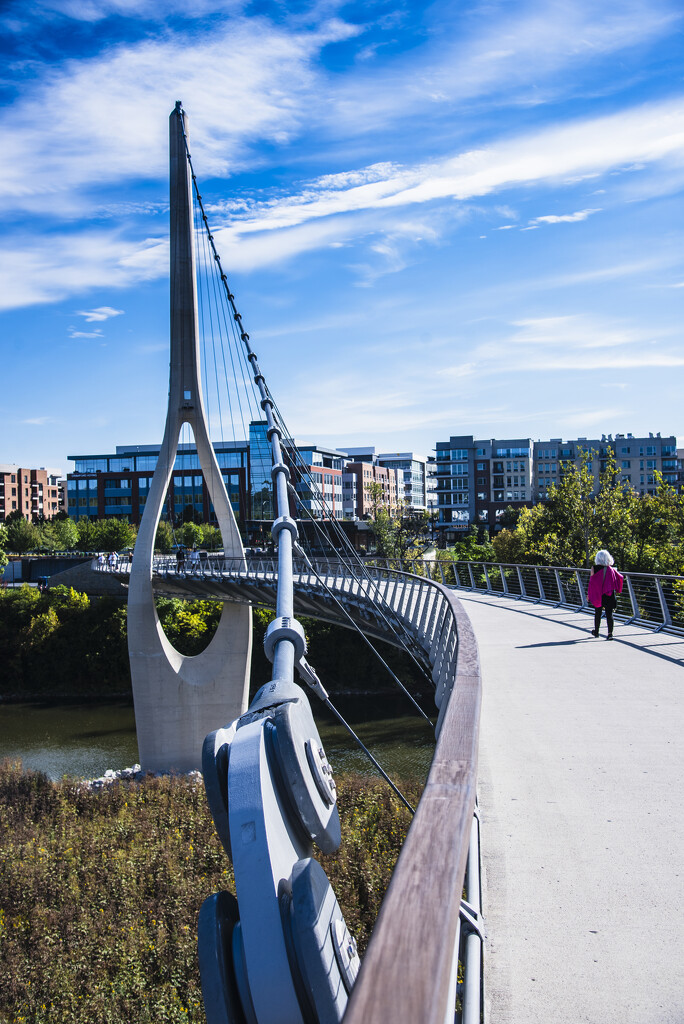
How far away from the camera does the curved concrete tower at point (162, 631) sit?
2755 cm

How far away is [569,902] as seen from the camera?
321cm

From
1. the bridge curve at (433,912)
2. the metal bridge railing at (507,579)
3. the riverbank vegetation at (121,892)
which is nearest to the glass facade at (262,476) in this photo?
the metal bridge railing at (507,579)

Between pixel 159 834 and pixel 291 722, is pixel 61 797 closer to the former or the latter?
pixel 159 834

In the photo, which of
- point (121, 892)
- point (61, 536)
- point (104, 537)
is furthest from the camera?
point (61, 536)

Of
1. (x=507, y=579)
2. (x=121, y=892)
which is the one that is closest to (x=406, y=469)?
(x=507, y=579)

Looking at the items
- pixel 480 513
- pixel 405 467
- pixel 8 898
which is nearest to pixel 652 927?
pixel 8 898

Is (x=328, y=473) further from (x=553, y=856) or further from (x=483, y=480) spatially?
(x=553, y=856)

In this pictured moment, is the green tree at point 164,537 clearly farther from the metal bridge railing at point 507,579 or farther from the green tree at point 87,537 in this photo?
the metal bridge railing at point 507,579

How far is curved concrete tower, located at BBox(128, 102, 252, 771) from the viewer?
27.5m

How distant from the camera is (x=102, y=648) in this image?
154ft

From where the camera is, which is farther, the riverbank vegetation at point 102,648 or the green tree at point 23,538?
the green tree at point 23,538

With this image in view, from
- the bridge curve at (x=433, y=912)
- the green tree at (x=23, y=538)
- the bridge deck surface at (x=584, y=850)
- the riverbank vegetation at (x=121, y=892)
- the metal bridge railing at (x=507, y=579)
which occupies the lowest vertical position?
the riverbank vegetation at (x=121, y=892)

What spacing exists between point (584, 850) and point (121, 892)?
39.9 ft

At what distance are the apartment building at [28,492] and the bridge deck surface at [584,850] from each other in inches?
4352
